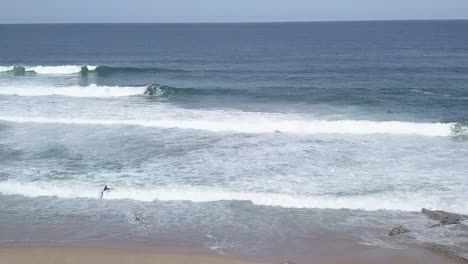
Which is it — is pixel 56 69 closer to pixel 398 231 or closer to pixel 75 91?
pixel 75 91

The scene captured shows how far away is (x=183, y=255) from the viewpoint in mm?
10211

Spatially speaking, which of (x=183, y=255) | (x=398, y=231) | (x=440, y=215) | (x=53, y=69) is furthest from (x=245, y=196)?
(x=53, y=69)

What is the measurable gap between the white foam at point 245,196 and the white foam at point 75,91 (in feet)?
54.4

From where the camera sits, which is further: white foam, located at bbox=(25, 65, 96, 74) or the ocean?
white foam, located at bbox=(25, 65, 96, 74)

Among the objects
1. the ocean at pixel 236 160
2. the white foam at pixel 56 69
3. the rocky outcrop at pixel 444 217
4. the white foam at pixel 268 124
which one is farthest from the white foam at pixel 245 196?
the white foam at pixel 56 69

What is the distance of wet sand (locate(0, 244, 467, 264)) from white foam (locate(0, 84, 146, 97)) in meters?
21.0

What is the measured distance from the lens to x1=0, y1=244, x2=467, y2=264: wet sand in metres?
9.92

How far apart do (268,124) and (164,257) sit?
12.7 meters

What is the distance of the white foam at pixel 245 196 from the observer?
13.0 meters

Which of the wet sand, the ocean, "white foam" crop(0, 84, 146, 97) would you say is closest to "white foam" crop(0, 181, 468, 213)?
the ocean

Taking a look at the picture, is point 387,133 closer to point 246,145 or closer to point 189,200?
point 246,145

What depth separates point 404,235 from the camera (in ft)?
36.1

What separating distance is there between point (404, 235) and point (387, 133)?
10.8 metres

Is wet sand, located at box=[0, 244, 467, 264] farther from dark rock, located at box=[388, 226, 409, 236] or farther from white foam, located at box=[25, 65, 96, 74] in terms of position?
white foam, located at box=[25, 65, 96, 74]
